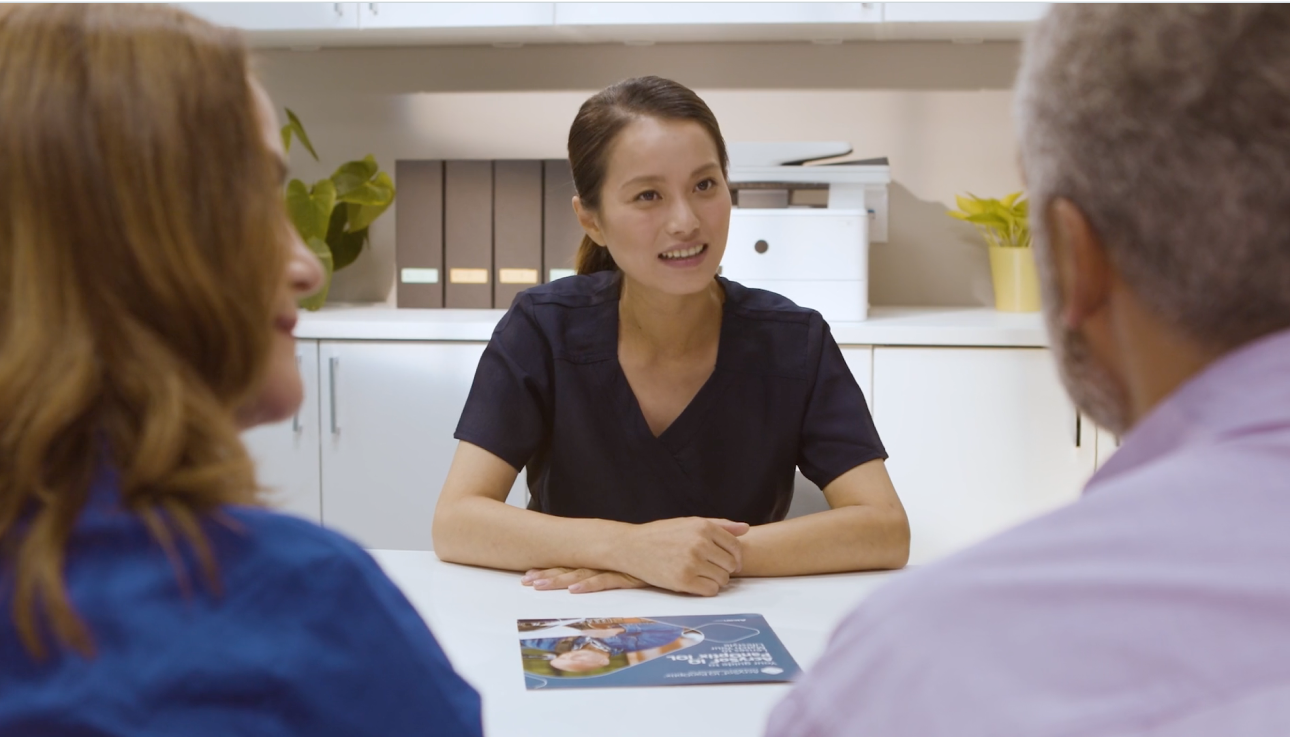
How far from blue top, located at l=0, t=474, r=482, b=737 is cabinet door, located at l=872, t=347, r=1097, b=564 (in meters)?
2.00

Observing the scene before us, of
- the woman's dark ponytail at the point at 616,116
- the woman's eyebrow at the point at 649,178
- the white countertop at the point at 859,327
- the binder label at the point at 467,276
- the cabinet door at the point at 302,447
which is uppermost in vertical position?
the woman's dark ponytail at the point at 616,116

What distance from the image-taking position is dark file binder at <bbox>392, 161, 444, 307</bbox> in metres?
2.85

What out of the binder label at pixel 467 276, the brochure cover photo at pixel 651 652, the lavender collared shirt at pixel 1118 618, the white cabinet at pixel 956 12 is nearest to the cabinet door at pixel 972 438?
the white cabinet at pixel 956 12

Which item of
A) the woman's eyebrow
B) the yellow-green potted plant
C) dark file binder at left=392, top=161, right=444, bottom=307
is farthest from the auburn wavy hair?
the yellow-green potted plant

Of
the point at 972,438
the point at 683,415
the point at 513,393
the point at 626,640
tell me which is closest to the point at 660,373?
the point at 683,415

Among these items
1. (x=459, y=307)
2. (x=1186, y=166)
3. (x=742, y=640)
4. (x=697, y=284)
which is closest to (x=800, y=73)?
(x=459, y=307)

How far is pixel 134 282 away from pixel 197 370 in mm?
61

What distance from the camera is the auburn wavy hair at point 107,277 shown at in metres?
0.54

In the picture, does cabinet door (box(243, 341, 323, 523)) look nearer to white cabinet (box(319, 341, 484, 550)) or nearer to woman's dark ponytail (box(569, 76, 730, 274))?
white cabinet (box(319, 341, 484, 550))

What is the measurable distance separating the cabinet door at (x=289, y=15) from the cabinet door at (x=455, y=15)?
0.04 meters

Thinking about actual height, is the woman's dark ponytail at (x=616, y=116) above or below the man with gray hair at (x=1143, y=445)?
above

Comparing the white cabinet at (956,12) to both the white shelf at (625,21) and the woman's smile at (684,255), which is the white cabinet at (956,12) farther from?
the woman's smile at (684,255)

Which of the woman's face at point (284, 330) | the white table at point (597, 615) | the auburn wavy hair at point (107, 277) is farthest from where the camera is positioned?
the white table at point (597, 615)

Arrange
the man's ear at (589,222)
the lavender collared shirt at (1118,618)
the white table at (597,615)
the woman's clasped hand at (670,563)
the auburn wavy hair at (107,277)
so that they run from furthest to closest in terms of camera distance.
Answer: the man's ear at (589,222) → the woman's clasped hand at (670,563) → the white table at (597,615) → the auburn wavy hair at (107,277) → the lavender collared shirt at (1118,618)
